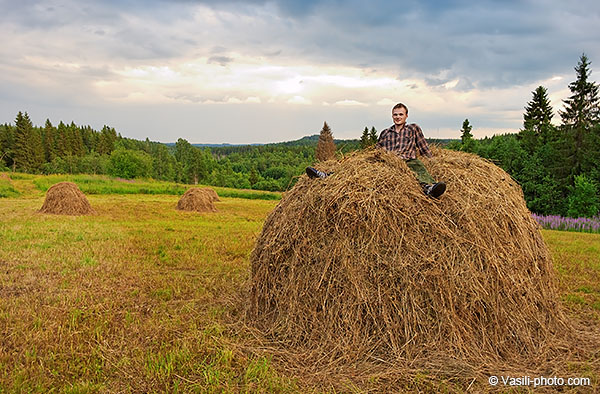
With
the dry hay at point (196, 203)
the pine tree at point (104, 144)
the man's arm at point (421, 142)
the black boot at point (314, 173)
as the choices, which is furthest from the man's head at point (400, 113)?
the pine tree at point (104, 144)

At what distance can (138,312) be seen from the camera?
236 inches

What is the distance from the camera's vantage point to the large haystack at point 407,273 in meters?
4.48

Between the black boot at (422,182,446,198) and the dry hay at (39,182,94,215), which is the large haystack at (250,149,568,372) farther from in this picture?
the dry hay at (39,182,94,215)

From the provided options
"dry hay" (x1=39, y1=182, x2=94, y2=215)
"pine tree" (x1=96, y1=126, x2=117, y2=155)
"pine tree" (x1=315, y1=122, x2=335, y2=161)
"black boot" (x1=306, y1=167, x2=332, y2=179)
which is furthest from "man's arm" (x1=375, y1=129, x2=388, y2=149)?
"pine tree" (x1=96, y1=126, x2=117, y2=155)

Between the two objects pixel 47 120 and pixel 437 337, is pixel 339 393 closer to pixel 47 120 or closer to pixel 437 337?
pixel 437 337

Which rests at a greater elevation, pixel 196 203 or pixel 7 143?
pixel 7 143

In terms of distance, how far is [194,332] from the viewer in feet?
16.9

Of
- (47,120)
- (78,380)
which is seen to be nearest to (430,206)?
(78,380)

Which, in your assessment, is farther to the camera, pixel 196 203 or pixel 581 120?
pixel 581 120

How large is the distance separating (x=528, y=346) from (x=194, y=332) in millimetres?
4487

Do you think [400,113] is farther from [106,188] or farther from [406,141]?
[106,188]

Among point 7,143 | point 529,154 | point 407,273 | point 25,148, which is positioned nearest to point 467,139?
point 529,154

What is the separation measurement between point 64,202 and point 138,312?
1499cm

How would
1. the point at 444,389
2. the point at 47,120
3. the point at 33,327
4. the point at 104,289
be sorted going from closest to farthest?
the point at 444,389 → the point at 33,327 → the point at 104,289 → the point at 47,120
